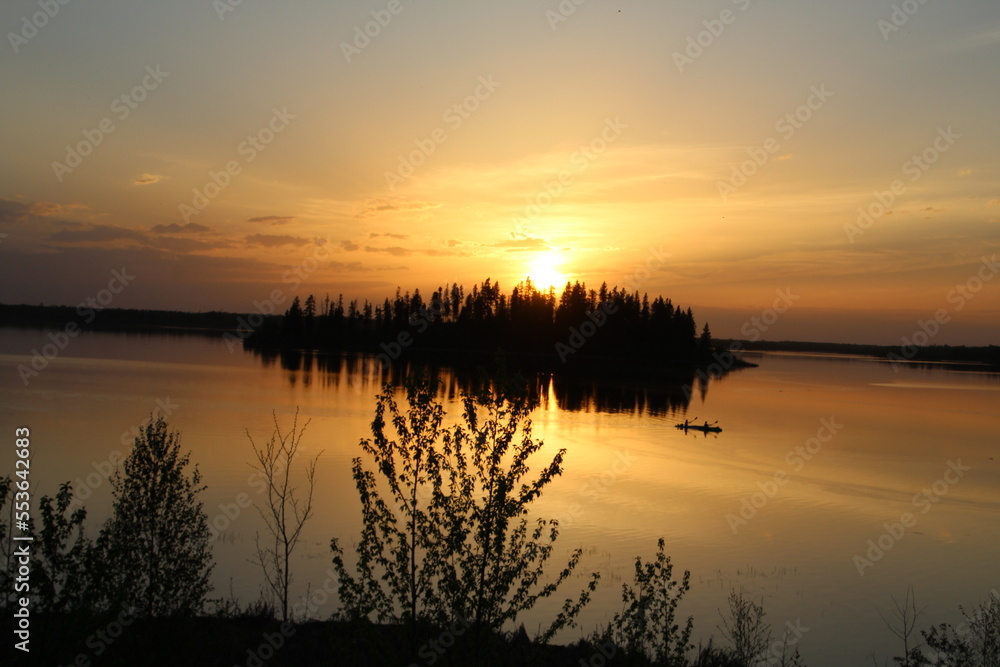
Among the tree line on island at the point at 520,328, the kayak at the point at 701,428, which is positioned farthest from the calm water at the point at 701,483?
the tree line on island at the point at 520,328

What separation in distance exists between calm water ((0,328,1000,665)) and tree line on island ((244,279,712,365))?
6759cm

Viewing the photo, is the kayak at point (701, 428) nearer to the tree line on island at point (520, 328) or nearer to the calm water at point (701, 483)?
the calm water at point (701, 483)

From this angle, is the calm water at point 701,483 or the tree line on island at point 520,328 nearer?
the calm water at point 701,483

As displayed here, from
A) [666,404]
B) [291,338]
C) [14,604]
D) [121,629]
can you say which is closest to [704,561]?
[121,629]

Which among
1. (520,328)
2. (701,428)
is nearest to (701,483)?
(701,428)

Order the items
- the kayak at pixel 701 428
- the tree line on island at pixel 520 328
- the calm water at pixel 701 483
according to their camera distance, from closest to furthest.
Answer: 1. the calm water at pixel 701 483
2. the kayak at pixel 701 428
3. the tree line on island at pixel 520 328

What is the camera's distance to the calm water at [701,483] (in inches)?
695

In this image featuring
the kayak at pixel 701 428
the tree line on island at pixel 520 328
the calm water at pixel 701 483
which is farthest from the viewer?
the tree line on island at pixel 520 328

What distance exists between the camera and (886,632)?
1570cm

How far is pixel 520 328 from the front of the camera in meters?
135

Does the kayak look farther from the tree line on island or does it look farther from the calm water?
the tree line on island

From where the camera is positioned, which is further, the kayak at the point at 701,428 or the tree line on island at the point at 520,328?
the tree line on island at the point at 520,328

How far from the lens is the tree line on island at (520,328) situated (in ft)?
429

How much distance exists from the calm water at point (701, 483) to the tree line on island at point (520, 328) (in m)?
67.6
